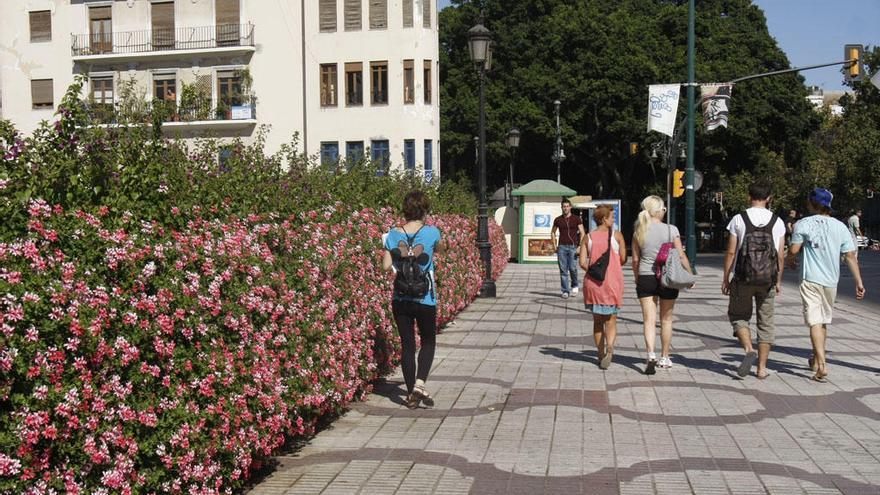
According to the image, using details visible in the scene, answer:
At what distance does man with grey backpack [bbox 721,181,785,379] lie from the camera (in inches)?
363

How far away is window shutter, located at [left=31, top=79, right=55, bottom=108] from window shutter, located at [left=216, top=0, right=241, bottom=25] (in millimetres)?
8284

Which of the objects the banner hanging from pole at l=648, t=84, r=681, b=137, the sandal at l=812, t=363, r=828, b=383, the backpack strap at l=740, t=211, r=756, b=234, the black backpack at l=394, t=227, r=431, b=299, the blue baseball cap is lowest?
the sandal at l=812, t=363, r=828, b=383

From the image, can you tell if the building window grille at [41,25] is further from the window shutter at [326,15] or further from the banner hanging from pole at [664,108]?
the banner hanging from pole at [664,108]

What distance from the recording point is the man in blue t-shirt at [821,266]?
9.36 meters

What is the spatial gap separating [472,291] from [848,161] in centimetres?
5096

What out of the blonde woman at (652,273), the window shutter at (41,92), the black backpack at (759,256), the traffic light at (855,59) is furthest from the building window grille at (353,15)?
the black backpack at (759,256)

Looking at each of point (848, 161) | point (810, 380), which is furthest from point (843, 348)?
point (848, 161)

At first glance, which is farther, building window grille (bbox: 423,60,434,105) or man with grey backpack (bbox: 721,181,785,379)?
building window grille (bbox: 423,60,434,105)

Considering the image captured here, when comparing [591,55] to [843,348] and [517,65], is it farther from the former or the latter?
[843,348]

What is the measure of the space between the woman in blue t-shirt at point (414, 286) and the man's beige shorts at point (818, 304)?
3.54 m

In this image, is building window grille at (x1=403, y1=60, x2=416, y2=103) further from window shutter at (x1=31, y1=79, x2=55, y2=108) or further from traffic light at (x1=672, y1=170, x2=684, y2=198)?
traffic light at (x1=672, y1=170, x2=684, y2=198)

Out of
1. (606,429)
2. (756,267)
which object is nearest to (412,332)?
(606,429)

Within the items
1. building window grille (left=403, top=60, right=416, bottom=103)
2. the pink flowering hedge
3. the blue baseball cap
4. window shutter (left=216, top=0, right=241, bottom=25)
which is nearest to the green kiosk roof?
building window grille (left=403, top=60, right=416, bottom=103)

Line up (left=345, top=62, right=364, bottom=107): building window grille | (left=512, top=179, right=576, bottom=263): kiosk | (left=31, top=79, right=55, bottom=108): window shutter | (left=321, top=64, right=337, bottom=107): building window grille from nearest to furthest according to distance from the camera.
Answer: (left=512, top=179, right=576, bottom=263): kiosk → (left=345, top=62, right=364, bottom=107): building window grille → (left=321, top=64, right=337, bottom=107): building window grille → (left=31, top=79, right=55, bottom=108): window shutter
